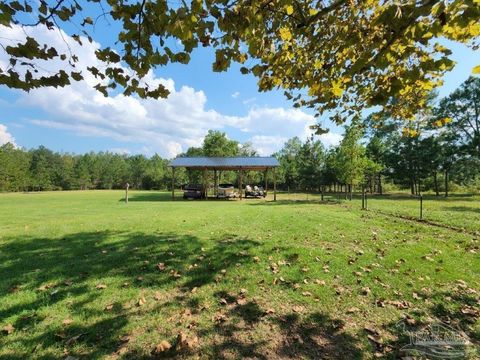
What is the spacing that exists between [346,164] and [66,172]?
70.1 meters

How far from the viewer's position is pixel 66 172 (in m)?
72.5

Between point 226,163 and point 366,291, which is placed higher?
point 226,163

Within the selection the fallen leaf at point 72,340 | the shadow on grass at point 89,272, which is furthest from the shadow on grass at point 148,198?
the fallen leaf at point 72,340

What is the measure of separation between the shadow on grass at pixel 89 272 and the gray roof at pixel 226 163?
1933cm

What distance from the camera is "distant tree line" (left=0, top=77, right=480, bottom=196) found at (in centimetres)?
2737

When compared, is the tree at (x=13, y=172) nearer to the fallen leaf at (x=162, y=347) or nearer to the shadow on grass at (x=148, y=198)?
the shadow on grass at (x=148, y=198)

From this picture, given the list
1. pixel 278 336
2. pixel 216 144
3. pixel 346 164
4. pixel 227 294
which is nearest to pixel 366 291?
pixel 278 336

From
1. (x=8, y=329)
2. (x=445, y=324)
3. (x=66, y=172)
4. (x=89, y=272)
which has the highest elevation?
(x=66, y=172)

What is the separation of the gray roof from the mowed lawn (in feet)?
64.0

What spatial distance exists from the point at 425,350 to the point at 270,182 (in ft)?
199

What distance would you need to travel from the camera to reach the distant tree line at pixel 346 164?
27.4 meters

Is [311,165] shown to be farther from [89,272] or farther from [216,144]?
[89,272]

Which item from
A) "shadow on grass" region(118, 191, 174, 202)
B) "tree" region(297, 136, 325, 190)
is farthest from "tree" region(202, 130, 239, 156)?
"tree" region(297, 136, 325, 190)

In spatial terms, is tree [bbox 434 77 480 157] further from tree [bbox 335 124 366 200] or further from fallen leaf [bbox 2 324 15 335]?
fallen leaf [bbox 2 324 15 335]
